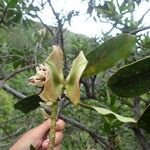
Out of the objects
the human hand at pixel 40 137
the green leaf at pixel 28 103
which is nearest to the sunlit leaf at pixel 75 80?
the green leaf at pixel 28 103

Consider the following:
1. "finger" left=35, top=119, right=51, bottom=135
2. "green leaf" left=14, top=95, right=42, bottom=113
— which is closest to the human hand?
"finger" left=35, top=119, right=51, bottom=135

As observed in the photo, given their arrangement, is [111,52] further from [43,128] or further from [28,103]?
[43,128]

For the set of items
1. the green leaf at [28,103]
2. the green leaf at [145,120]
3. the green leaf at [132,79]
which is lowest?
the green leaf at [28,103]

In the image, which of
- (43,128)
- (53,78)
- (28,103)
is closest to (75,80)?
(53,78)

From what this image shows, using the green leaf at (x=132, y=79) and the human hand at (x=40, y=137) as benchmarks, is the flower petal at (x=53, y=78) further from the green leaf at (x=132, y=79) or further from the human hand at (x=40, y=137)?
the human hand at (x=40, y=137)

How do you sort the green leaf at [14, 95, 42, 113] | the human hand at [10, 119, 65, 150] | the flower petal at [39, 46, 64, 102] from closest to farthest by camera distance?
the flower petal at [39, 46, 64, 102] → the green leaf at [14, 95, 42, 113] → the human hand at [10, 119, 65, 150]

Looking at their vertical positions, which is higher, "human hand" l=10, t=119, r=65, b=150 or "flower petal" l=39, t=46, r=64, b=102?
"flower petal" l=39, t=46, r=64, b=102

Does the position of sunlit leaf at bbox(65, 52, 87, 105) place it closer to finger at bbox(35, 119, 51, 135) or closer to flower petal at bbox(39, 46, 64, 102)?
flower petal at bbox(39, 46, 64, 102)

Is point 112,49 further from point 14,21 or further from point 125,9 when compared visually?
point 14,21
